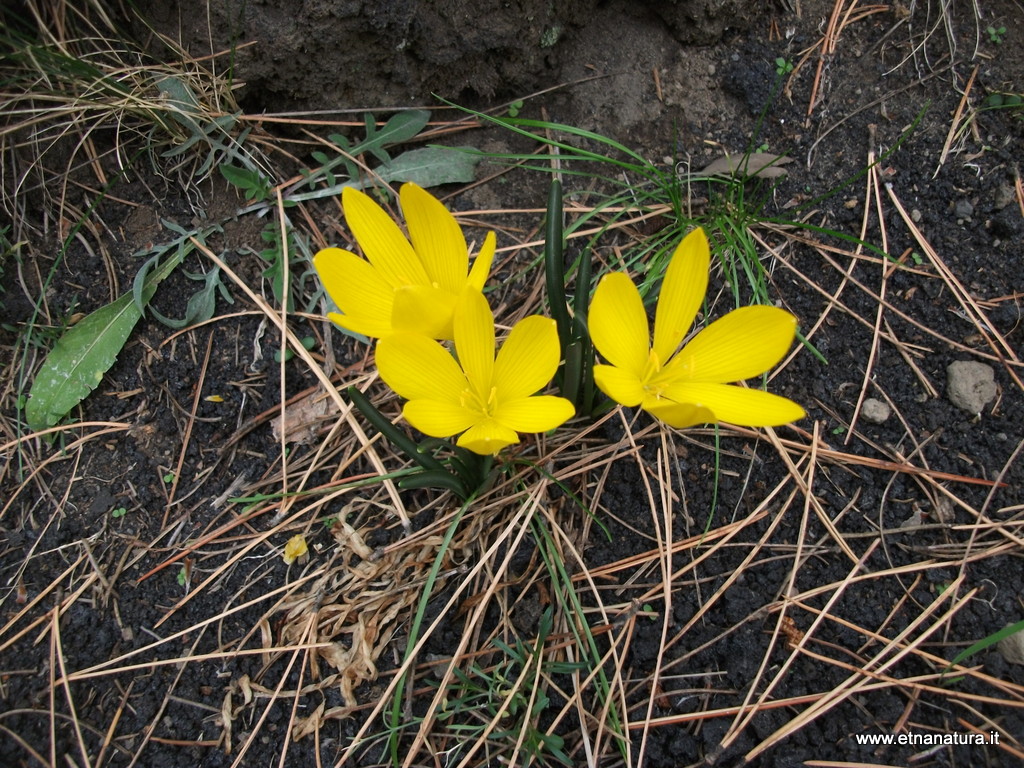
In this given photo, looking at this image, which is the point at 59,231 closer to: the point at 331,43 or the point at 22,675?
the point at 331,43

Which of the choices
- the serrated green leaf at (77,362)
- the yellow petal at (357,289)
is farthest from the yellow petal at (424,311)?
the serrated green leaf at (77,362)

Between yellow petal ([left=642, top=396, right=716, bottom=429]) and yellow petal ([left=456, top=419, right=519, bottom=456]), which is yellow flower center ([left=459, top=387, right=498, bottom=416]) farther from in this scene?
yellow petal ([left=642, top=396, right=716, bottom=429])

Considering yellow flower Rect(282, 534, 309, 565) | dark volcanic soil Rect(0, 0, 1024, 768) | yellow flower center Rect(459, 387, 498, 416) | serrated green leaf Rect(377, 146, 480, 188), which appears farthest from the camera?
serrated green leaf Rect(377, 146, 480, 188)

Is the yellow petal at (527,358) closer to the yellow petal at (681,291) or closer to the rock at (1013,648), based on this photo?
the yellow petal at (681,291)

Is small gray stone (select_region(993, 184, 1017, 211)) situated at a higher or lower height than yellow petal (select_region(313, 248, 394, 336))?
lower

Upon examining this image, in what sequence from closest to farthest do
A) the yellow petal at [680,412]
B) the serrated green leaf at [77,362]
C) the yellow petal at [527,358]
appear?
A: the yellow petal at [680,412], the yellow petal at [527,358], the serrated green leaf at [77,362]

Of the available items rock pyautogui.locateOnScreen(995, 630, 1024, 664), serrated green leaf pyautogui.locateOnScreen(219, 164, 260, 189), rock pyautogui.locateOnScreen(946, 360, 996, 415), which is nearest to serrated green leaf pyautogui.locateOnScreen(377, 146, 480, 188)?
serrated green leaf pyautogui.locateOnScreen(219, 164, 260, 189)
